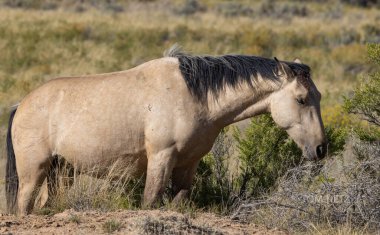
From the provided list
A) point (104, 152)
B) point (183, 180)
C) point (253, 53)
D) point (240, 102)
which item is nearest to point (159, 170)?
point (183, 180)

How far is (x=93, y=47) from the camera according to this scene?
25.7 m

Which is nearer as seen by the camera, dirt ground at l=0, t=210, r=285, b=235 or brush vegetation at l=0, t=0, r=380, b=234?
dirt ground at l=0, t=210, r=285, b=235

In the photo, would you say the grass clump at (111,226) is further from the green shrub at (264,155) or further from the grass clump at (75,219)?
the green shrub at (264,155)

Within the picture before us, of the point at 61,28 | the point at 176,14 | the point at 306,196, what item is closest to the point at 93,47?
the point at 61,28

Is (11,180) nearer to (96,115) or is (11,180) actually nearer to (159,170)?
(96,115)

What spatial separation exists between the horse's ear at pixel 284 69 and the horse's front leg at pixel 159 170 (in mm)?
1429

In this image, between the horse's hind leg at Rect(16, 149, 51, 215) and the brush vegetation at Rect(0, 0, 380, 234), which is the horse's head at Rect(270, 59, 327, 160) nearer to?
the brush vegetation at Rect(0, 0, 380, 234)

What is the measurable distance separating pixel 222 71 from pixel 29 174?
2415 millimetres

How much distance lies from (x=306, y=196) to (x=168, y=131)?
1545 millimetres

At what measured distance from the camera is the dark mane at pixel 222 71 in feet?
25.3

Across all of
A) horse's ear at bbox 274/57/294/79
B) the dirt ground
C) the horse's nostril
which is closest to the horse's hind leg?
the dirt ground

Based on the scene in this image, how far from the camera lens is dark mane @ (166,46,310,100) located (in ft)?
25.3

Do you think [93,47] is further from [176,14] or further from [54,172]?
[54,172]

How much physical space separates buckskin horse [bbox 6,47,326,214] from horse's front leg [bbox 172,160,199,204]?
0.01 meters
